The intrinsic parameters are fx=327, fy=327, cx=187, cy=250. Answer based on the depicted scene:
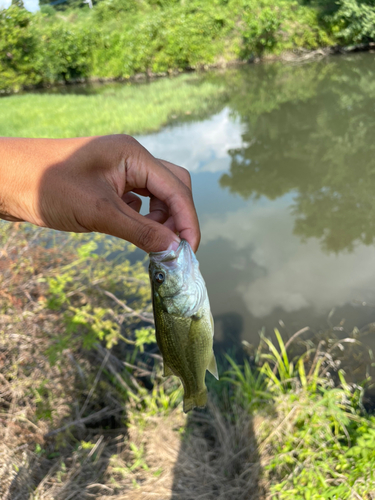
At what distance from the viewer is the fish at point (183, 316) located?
143cm

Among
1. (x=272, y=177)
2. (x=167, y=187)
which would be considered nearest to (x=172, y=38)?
(x=272, y=177)

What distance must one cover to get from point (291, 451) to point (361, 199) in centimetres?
554

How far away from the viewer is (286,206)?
657 cm

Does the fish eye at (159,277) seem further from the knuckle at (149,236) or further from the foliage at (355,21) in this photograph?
the foliage at (355,21)

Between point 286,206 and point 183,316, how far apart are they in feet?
18.4

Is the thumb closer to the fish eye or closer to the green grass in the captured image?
the fish eye

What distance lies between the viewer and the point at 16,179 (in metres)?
1.61

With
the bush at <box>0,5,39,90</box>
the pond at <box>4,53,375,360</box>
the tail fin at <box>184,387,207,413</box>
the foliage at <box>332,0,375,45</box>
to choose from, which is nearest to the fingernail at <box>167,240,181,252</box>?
the tail fin at <box>184,387,207,413</box>

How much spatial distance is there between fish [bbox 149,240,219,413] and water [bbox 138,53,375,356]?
2519 mm

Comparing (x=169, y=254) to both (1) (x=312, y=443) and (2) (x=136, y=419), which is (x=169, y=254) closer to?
(1) (x=312, y=443)

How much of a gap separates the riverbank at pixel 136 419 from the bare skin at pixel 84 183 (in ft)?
5.68

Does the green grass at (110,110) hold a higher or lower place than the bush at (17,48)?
lower

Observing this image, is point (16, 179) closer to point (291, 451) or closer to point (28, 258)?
point (28, 258)

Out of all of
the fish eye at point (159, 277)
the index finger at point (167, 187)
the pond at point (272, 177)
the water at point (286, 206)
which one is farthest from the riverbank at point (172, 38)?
the fish eye at point (159, 277)
